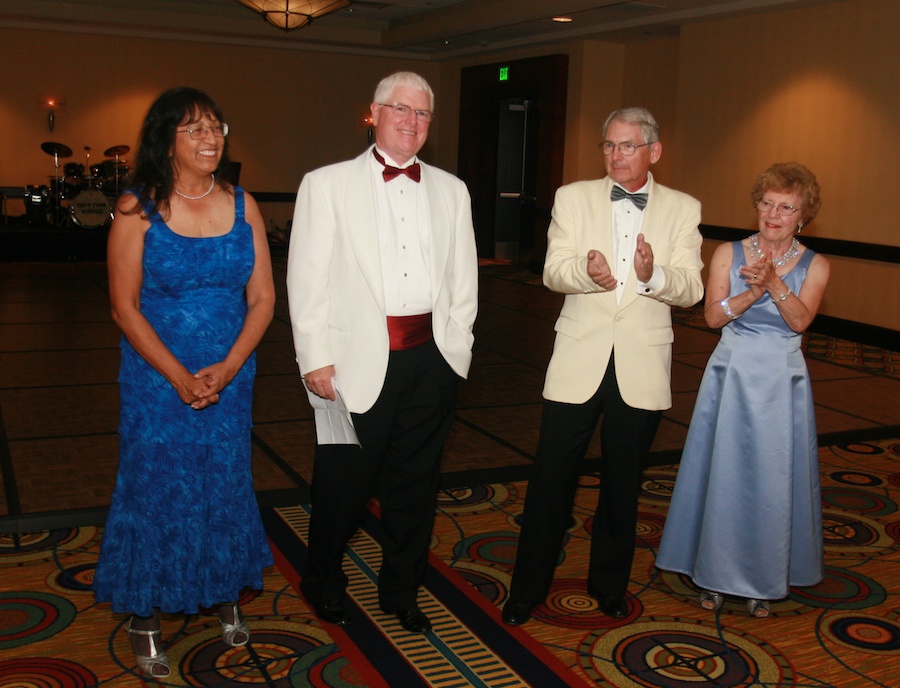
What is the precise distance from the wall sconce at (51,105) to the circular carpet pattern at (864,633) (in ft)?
42.4

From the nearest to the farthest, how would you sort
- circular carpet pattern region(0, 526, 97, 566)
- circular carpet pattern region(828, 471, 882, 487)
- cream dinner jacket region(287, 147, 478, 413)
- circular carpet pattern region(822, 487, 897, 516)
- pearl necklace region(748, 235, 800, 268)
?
cream dinner jacket region(287, 147, 478, 413), pearl necklace region(748, 235, 800, 268), circular carpet pattern region(0, 526, 97, 566), circular carpet pattern region(822, 487, 897, 516), circular carpet pattern region(828, 471, 882, 487)

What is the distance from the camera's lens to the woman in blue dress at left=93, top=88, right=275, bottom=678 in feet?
8.41

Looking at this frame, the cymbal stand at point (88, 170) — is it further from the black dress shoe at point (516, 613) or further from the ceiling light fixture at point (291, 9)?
the black dress shoe at point (516, 613)

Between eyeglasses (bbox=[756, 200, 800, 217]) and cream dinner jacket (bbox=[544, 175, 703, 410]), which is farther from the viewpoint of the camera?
eyeglasses (bbox=[756, 200, 800, 217])

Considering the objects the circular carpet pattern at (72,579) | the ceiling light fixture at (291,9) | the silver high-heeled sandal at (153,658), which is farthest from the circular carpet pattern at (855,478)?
the ceiling light fixture at (291,9)

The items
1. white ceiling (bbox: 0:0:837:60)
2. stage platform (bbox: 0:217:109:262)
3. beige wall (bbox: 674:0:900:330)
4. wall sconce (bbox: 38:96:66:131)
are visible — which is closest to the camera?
beige wall (bbox: 674:0:900:330)

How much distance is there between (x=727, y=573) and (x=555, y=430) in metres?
0.81

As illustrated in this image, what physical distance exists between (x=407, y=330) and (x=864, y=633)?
179cm

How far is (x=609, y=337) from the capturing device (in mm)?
2879

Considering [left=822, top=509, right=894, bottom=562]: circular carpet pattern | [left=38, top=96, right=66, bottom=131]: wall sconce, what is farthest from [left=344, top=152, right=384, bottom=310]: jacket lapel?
[left=38, top=96, right=66, bottom=131]: wall sconce

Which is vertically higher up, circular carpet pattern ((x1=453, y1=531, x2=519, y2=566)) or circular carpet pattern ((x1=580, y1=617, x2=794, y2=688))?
circular carpet pattern ((x1=453, y1=531, x2=519, y2=566))

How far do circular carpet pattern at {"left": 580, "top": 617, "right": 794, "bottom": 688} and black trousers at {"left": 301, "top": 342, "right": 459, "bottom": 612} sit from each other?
2.05 feet

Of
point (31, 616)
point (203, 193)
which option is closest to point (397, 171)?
point (203, 193)

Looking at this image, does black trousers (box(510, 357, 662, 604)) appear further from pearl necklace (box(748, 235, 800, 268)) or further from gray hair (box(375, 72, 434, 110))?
gray hair (box(375, 72, 434, 110))
